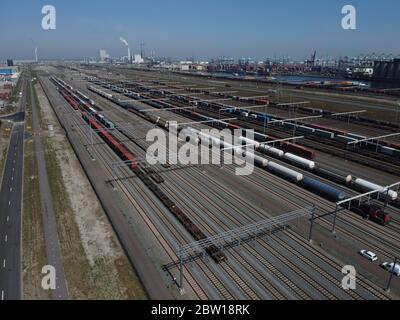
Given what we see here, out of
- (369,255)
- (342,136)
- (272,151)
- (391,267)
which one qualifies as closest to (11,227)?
(369,255)

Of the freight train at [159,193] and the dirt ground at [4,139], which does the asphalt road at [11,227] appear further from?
the freight train at [159,193]

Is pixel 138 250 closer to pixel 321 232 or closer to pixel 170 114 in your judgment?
pixel 321 232

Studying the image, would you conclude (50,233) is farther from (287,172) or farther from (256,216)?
(287,172)

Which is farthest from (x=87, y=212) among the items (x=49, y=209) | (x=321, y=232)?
(x=321, y=232)

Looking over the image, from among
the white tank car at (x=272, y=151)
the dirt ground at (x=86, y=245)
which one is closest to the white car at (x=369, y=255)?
the dirt ground at (x=86, y=245)

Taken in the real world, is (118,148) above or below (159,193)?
above

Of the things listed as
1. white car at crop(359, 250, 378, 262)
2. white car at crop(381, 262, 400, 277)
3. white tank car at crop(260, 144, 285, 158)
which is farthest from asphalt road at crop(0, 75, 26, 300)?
white tank car at crop(260, 144, 285, 158)
